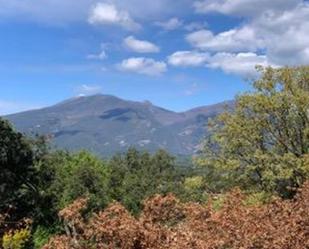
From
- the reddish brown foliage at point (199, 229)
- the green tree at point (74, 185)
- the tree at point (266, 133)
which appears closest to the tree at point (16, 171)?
the green tree at point (74, 185)

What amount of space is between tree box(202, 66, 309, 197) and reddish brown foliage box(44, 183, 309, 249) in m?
29.9

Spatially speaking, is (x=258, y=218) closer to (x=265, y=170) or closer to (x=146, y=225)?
(x=146, y=225)

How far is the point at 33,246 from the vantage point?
43.2 metres

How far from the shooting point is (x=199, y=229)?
16219mm

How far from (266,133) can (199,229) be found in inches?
1385

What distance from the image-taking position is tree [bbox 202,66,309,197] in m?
48.0

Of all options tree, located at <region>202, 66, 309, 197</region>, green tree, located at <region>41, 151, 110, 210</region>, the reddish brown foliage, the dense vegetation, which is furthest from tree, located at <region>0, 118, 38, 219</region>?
the reddish brown foliage

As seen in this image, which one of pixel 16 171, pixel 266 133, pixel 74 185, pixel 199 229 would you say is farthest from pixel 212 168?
pixel 199 229

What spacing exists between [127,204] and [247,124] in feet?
45.0

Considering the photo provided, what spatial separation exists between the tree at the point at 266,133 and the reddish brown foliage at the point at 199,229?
2986 centimetres

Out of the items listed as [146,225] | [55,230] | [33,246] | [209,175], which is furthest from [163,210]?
[209,175]

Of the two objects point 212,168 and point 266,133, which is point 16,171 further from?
point 266,133

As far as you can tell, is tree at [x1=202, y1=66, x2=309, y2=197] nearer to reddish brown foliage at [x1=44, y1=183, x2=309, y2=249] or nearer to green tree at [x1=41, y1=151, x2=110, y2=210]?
green tree at [x1=41, y1=151, x2=110, y2=210]

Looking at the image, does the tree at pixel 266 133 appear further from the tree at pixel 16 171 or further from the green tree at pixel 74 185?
the tree at pixel 16 171
